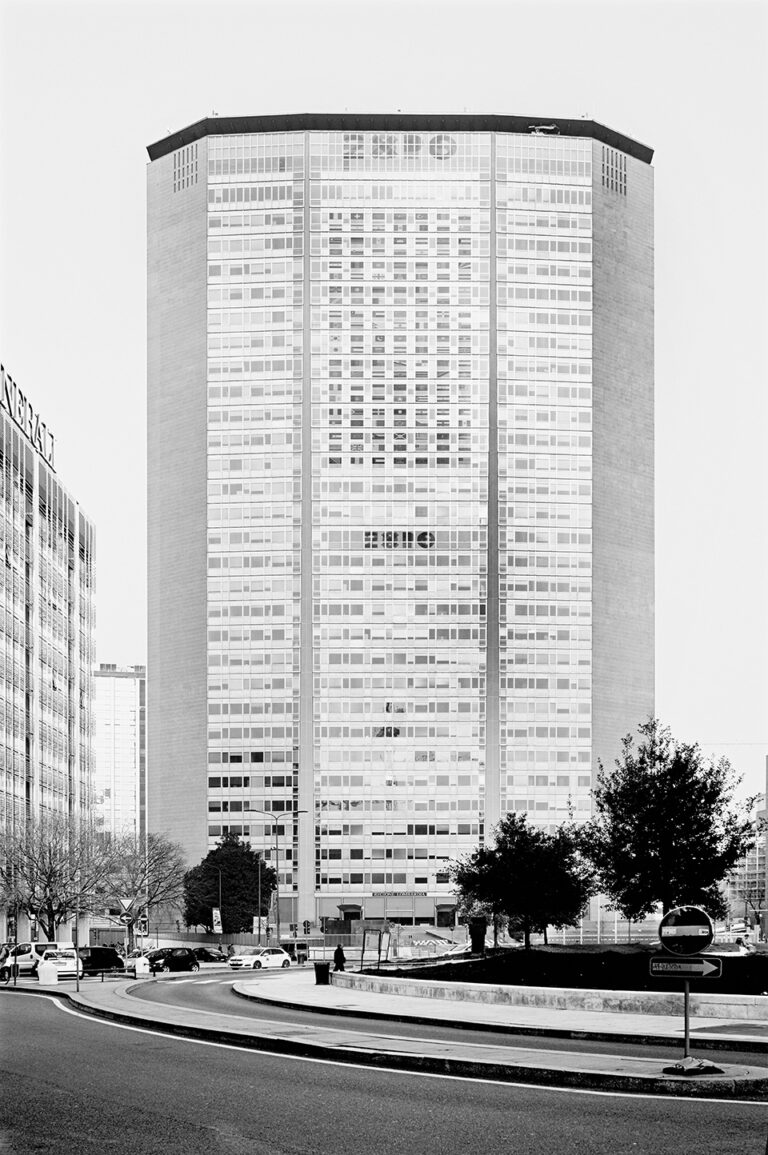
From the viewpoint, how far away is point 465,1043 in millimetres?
26906

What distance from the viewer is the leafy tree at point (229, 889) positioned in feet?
467

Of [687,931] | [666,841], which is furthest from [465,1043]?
[666,841]

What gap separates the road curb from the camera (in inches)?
773

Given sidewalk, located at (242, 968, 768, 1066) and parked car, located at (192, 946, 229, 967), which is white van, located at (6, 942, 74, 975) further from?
sidewalk, located at (242, 968, 768, 1066)

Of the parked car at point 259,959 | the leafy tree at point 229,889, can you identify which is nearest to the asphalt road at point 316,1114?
the parked car at point 259,959

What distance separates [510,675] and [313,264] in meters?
57.5

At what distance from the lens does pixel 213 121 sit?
198 meters

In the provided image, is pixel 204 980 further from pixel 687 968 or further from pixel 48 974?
pixel 687 968

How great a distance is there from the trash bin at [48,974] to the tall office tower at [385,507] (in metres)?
121

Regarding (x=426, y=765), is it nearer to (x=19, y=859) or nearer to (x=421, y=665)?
(x=421, y=665)

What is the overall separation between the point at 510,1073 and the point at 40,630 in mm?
112766

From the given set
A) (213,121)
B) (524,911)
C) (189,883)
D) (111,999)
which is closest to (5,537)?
(189,883)

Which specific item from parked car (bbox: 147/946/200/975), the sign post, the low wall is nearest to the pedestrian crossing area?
parked car (bbox: 147/946/200/975)

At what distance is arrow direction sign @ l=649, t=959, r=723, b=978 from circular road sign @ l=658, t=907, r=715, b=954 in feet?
0.59
